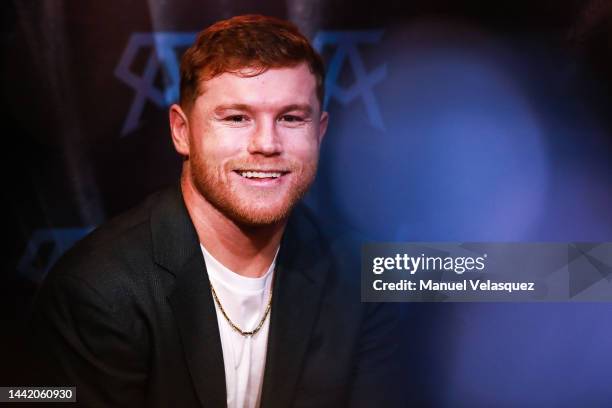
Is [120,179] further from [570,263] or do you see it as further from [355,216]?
[570,263]

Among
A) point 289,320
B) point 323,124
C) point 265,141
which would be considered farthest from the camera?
point 323,124

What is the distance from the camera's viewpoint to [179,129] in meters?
2.09

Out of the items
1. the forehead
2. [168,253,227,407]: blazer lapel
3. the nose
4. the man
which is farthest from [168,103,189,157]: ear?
[168,253,227,407]: blazer lapel

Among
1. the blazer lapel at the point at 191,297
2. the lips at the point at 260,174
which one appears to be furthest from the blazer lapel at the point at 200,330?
the lips at the point at 260,174

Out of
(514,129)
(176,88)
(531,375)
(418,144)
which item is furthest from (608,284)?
(176,88)

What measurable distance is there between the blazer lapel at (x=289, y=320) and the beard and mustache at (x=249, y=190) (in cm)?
16

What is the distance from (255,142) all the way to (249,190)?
141mm

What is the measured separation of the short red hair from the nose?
0.15 meters

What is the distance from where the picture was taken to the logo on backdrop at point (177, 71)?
7.14 ft

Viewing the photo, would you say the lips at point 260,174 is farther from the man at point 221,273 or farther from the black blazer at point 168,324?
the black blazer at point 168,324

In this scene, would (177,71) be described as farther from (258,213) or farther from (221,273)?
(221,273)

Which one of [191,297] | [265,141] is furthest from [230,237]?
[265,141]

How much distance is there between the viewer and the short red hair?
6.36 feet

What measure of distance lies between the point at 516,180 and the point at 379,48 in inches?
23.8
